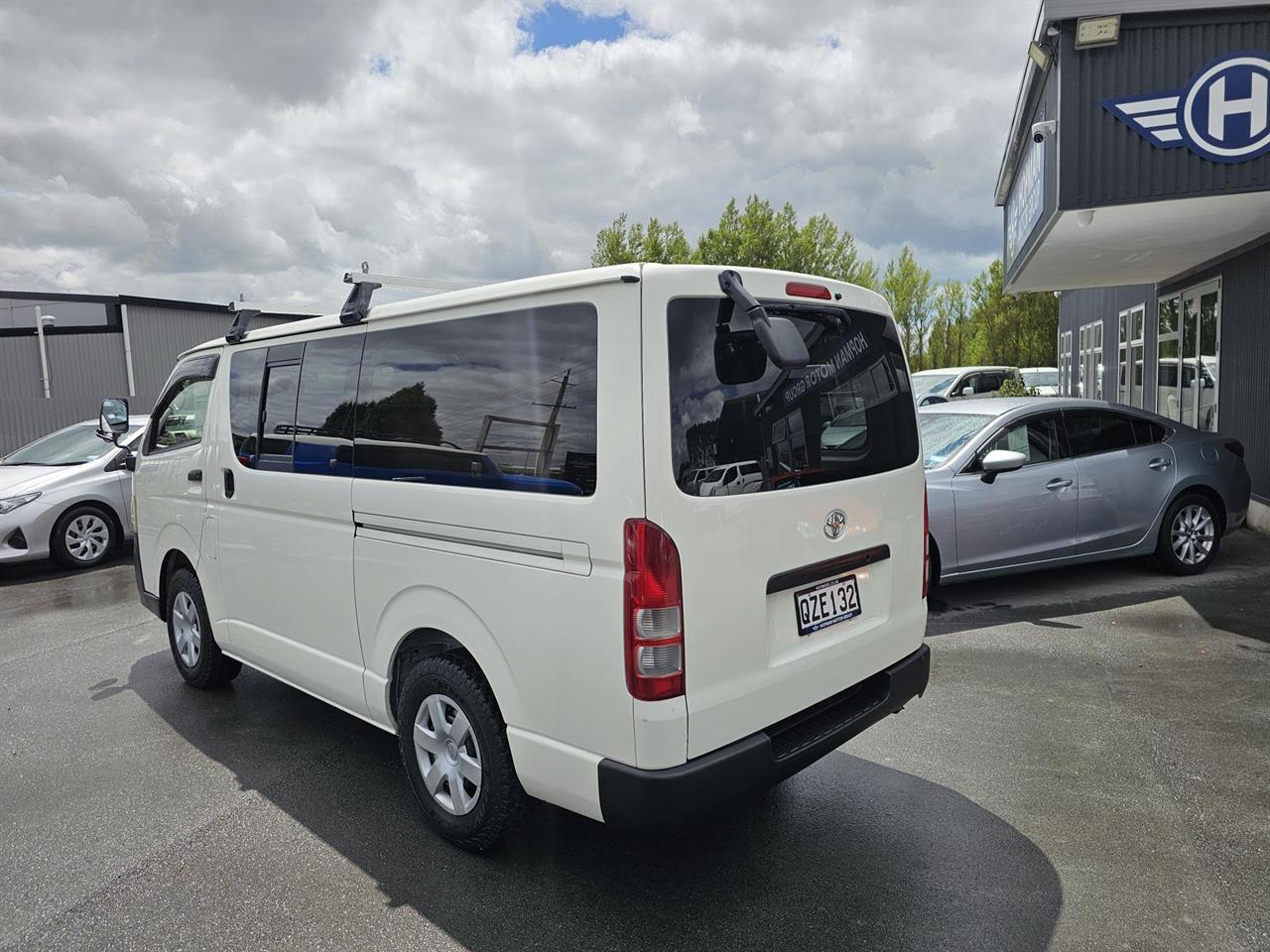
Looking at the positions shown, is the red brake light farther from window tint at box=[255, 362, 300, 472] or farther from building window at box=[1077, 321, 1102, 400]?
building window at box=[1077, 321, 1102, 400]

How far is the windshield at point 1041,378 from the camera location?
94.2 ft

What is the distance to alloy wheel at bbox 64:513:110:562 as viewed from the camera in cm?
931

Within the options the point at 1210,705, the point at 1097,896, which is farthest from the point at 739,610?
the point at 1210,705

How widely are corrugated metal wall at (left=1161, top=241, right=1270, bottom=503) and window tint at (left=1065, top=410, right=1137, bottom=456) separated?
291cm

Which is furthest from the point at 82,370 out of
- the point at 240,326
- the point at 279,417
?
the point at 279,417

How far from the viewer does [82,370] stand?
64.1 ft

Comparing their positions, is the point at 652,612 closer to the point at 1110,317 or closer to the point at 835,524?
the point at 835,524

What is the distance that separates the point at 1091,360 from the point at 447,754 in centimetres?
1990

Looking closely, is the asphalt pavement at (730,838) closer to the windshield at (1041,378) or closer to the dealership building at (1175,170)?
the dealership building at (1175,170)

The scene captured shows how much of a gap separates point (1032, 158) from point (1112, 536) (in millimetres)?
5172

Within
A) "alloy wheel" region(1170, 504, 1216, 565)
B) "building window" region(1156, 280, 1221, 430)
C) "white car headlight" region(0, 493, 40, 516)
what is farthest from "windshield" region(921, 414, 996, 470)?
"white car headlight" region(0, 493, 40, 516)

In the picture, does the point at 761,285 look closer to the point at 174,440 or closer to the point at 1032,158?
the point at 174,440

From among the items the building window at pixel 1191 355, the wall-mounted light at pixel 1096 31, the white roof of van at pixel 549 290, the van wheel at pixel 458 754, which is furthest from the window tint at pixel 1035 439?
the van wheel at pixel 458 754

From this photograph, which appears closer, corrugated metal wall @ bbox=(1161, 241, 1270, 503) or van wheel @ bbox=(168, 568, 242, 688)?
van wheel @ bbox=(168, 568, 242, 688)
